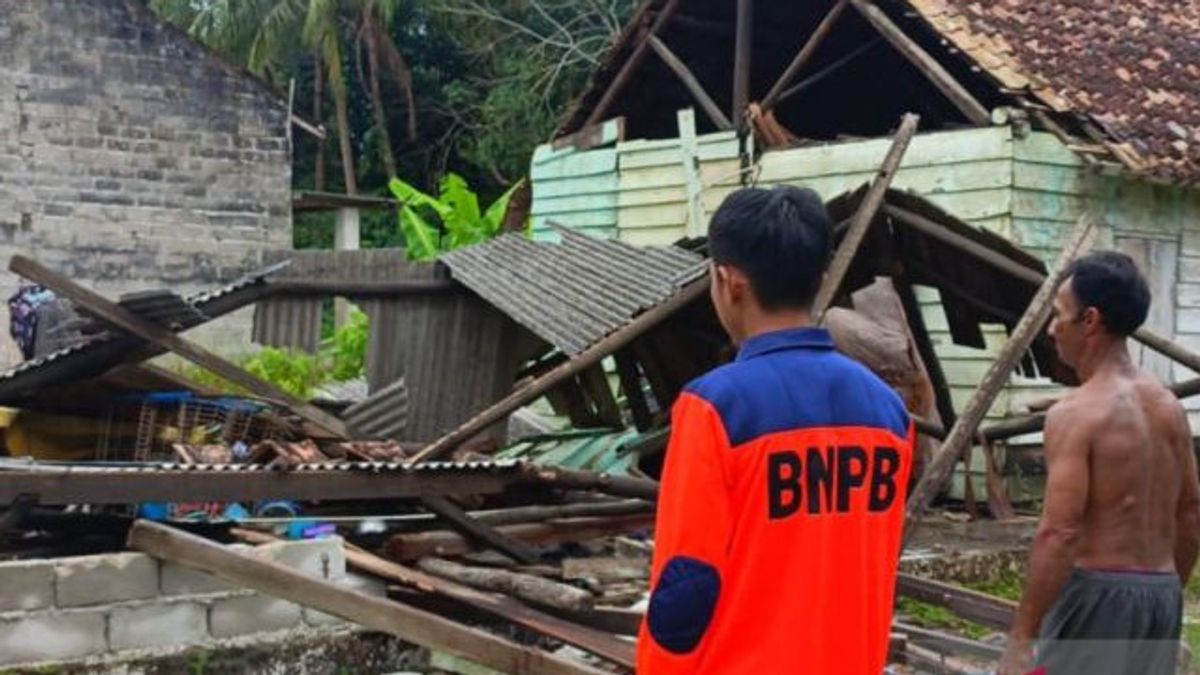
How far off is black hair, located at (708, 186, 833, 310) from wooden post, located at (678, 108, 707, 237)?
1058 centimetres

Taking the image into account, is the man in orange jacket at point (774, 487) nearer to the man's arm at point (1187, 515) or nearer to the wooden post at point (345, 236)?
the man's arm at point (1187, 515)

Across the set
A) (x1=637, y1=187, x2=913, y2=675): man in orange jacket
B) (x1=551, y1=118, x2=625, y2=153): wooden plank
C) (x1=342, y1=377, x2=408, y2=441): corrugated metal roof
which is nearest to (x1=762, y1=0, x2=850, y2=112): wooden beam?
(x1=551, y1=118, x2=625, y2=153): wooden plank

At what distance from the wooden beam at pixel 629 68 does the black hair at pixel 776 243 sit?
37.0ft

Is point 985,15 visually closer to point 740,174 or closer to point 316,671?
point 740,174

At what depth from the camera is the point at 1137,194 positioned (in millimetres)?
11484

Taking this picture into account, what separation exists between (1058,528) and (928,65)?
8.08 m

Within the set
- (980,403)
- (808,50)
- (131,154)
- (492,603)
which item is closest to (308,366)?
(131,154)

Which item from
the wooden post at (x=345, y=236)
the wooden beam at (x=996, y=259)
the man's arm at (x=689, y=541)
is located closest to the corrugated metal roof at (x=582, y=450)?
the wooden beam at (x=996, y=259)

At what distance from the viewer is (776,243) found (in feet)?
8.42

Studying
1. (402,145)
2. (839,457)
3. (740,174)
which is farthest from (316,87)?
(839,457)

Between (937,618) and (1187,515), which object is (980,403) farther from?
(1187,515)

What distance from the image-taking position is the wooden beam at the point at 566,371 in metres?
6.41

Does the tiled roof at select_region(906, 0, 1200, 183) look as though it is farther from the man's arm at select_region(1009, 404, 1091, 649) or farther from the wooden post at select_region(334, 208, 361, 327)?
the wooden post at select_region(334, 208, 361, 327)

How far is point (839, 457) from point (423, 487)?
381 centimetres
